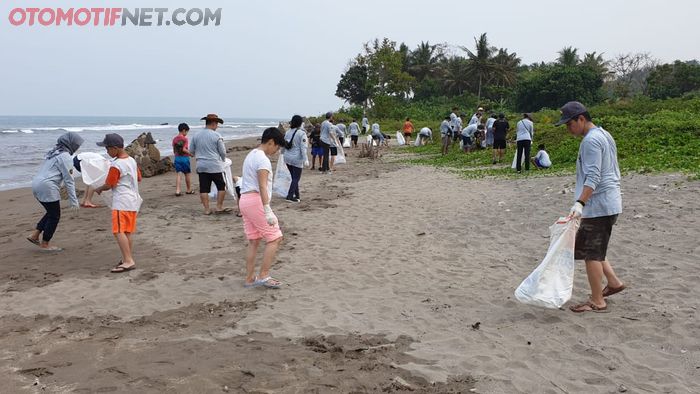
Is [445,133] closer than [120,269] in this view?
No

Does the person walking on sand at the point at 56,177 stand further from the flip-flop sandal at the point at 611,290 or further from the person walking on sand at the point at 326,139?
the person walking on sand at the point at 326,139

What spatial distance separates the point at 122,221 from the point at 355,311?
2789 mm

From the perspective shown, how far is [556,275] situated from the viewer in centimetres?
414

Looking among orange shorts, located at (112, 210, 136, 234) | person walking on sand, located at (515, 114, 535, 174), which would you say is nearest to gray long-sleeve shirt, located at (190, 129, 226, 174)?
orange shorts, located at (112, 210, 136, 234)

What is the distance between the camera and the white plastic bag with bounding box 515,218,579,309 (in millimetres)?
4094

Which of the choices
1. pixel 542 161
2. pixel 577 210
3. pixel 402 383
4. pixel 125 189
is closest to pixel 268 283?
pixel 125 189

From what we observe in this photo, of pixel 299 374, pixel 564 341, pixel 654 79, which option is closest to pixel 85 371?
pixel 299 374

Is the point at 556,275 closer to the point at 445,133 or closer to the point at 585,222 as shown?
the point at 585,222

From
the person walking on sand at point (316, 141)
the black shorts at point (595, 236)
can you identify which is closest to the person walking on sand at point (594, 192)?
the black shorts at point (595, 236)

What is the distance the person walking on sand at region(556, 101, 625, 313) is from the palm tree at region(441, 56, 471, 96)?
48.6 metres

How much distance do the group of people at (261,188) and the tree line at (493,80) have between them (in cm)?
3660

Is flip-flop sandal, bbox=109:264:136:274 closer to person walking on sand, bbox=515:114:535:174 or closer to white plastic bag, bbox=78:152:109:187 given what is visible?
white plastic bag, bbox=78:152:109:187

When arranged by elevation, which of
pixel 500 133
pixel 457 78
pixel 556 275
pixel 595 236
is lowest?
pixel 556 275

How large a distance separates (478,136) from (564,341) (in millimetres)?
15836
